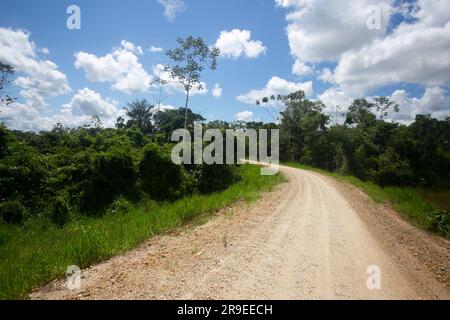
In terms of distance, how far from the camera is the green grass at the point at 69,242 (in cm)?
519

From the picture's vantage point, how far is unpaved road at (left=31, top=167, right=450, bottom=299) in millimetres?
4570

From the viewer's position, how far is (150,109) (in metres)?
54.2

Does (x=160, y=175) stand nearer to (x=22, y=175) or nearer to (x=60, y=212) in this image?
(x=60, y=212)

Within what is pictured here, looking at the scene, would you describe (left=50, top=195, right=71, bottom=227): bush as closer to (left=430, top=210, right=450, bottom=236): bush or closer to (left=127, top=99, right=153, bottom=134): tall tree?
(left=430, top=210, right=450, bottom=236): bush

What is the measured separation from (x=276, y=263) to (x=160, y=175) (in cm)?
1096

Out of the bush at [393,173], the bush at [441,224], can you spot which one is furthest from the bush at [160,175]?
the bush at [393,173]

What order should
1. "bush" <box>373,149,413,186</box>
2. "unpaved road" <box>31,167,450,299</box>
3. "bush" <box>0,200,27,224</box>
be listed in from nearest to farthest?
"unpaved road" <box>31,167,450,299</box>, "bush" <box>0,200,27,224</box>, "bush" <box>373,149,413,186</box>

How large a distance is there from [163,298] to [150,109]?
174 feet

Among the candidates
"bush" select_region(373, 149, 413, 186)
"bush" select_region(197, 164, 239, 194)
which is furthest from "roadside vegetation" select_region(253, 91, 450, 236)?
"bush" select_region(197, 164, 239, 194)

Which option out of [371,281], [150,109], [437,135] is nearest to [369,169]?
[437,135]

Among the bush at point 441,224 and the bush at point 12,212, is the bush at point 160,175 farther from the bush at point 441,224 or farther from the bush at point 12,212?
the bush at point 441,224

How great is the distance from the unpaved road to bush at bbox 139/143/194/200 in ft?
22.6
